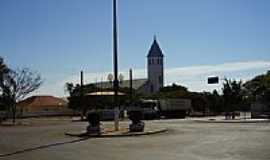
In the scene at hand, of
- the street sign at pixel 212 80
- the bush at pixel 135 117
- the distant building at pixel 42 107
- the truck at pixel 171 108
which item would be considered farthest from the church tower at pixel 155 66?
the bush at pixel 135 117

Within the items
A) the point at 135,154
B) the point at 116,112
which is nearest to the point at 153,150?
the point at 135,154

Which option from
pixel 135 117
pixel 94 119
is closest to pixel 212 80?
pixel 135 117

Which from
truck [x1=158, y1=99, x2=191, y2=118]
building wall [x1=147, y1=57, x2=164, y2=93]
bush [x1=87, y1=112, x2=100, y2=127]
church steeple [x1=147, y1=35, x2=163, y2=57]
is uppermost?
church steeple [x1=147, y1=35, x2=163, y2=57]

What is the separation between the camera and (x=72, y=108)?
98125mm

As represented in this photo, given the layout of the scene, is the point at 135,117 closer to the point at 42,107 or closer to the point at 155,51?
the point at 42,107

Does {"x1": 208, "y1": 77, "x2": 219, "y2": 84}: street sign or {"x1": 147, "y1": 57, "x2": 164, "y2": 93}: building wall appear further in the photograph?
{"x1": 147, "y1": 57, "x2": 164, "y2": 93}: building wall

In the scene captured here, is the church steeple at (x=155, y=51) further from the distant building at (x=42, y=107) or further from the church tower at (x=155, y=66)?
the distant building at (x=42, y=107)

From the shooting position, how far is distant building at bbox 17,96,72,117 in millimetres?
91875

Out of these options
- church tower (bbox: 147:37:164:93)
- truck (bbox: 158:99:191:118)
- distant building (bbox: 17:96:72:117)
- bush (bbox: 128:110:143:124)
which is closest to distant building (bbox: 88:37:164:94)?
church tower (bbox: 147:37:164:93)

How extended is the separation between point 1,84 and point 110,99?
A: 26081 millimetres

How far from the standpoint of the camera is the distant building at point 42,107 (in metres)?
91.9

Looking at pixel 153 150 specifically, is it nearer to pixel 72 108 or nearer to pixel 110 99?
pixel 110 99

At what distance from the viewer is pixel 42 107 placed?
344 feet

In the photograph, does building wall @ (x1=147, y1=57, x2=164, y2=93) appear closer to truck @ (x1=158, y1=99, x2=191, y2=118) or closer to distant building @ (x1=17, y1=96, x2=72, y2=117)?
distant building @ (x1=17, y1=96, x2=72, y2=117)
